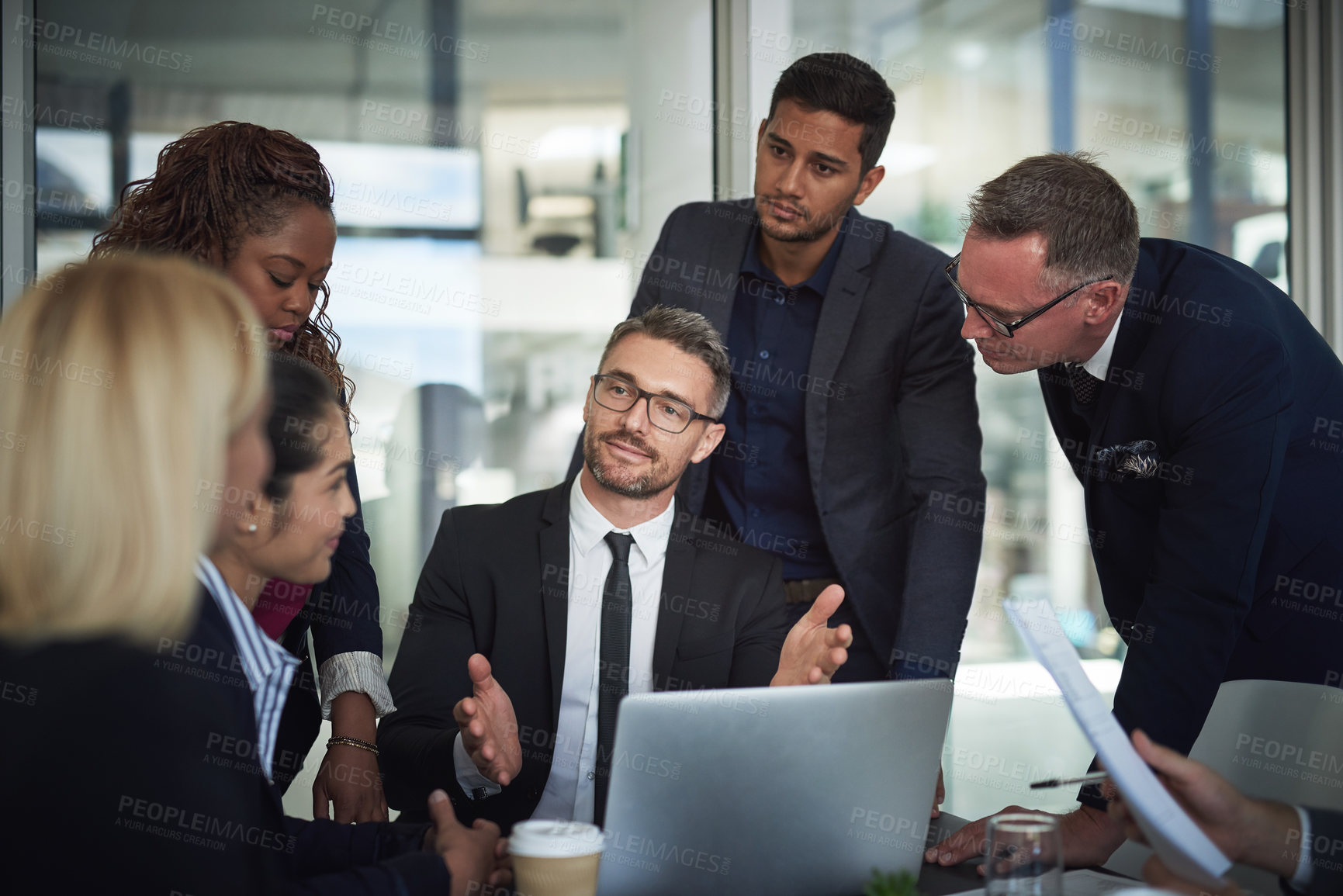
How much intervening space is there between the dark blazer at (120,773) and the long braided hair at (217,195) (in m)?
0.99

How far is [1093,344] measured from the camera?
85.2 inches

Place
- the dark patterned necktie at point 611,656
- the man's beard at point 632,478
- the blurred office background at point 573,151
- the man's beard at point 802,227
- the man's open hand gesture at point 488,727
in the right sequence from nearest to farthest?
the man's open hand gesture at point 488,727
the dark patterned necktie at point 611,656
the man's beard at point 632,478
the man's beard at point 802,227
the blurred office background at point 573,151

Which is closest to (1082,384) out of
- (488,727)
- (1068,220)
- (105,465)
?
(1068,220)

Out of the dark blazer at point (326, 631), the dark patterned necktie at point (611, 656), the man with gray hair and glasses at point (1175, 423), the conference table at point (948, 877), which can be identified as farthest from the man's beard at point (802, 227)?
the conference table at point (948, 877)

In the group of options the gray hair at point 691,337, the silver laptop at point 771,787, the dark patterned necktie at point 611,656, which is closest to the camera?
the silver laptop at point 771,787

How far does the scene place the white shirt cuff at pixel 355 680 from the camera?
2.09 metres

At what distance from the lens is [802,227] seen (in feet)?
8.59

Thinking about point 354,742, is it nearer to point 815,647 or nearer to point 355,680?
point 355,680

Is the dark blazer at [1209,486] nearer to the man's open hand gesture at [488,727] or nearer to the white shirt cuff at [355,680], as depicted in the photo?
Result: the man's open hand gesture at [488,727]

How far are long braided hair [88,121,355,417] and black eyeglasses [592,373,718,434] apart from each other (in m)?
0.63

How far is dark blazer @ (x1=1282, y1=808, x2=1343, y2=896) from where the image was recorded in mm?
1336

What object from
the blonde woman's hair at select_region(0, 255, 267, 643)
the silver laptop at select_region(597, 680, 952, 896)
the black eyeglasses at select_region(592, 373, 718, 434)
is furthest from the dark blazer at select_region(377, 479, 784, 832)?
the blonde woman's hair at select_region(0, 255, 267, 643)

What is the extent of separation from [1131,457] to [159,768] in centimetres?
173

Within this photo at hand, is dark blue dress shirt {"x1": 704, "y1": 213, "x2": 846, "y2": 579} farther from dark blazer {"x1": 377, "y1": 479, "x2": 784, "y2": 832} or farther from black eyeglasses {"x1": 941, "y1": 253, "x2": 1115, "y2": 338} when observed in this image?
black eyeglasses {"x1": 941, "y1": 253, "x2": 1115, "y2": 338}
